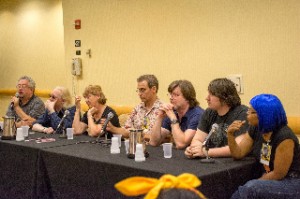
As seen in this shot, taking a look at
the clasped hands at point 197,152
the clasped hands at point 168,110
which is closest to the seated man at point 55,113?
the clasped hands at point 168,110

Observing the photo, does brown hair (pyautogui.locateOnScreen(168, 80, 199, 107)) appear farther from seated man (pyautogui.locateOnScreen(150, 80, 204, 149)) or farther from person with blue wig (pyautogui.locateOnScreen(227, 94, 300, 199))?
person with blue wig (pyautogui.locateOnScreen(227, 94, 300, 199))

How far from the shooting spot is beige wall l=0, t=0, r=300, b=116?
3.80m

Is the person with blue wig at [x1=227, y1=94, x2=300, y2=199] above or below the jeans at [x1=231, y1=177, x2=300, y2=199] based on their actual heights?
above

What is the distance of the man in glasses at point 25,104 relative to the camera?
4.80 metres

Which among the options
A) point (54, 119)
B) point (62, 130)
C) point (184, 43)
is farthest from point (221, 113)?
point (54, 119)

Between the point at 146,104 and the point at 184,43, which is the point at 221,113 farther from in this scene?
the point at 184,43

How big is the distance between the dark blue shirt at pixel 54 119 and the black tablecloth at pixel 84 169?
0.57 m

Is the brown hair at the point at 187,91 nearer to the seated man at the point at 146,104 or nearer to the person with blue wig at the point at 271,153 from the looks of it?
the seated man at the point at 146,104

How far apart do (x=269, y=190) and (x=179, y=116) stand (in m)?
1.31

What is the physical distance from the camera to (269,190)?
241 cm

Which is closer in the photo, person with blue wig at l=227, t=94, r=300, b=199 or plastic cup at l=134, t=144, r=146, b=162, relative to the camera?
person with blue wig at l=227, t=94, r=300, b=199

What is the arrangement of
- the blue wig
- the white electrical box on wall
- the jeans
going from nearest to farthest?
the jeans, the blue wig, the white electrical box on wall

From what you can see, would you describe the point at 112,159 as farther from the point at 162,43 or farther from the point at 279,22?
the point at 162,43

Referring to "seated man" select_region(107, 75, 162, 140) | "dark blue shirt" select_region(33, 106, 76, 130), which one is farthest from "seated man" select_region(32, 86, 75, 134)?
"seated man" select_region(107, 75, 162, 140)
